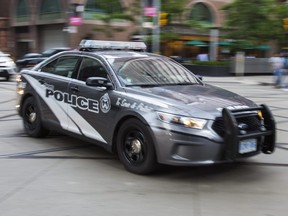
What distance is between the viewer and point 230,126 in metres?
5.27

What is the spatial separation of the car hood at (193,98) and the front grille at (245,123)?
123 millimetres

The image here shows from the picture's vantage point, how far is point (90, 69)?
6887mm

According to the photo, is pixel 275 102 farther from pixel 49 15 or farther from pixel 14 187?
pixel 49 15

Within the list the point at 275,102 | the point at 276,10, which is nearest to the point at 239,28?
the point at 276,10

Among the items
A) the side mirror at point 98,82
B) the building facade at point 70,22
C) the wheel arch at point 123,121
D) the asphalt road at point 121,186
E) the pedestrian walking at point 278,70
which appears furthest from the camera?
the building facade at point 70,22

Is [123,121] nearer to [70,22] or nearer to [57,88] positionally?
[57,88]

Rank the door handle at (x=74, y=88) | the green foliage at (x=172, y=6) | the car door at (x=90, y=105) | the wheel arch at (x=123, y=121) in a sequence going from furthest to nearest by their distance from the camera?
the green foliage at (x=172, y=6) < the door handle at (x=74, y=88) < the car door at (x=90, y=105) < the wheel arch at (x=123, y=121)

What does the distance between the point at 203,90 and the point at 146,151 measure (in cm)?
126

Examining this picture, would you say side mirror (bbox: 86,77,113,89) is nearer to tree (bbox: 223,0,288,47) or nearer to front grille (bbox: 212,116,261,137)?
front grille (bbox: 212,116,261,137)

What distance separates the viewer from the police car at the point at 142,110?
536 cm

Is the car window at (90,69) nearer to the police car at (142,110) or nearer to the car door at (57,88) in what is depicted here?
the police car at (142,110)

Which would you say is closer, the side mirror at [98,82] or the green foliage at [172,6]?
the side mirror at [98,82]

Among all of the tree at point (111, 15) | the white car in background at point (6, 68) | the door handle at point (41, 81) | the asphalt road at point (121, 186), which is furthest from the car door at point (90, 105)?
the tree at point (111, 15)

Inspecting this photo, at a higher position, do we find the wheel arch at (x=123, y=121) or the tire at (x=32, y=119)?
the wheel arch at (x=123, y=121)
